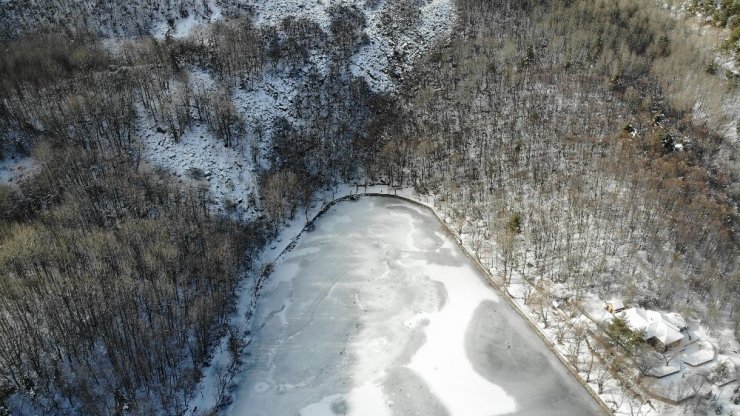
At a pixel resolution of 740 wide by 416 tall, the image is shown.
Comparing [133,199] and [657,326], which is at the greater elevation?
[133,199]

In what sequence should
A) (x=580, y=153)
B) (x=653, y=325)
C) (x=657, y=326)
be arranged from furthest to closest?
(x=580, y=153) < (x=653, y=325) < (x=657, y=326)

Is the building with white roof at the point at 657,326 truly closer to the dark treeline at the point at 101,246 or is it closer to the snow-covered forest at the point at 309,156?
the snow-covered forest at the point at 309,156

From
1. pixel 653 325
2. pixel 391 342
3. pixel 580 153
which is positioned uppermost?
pixel 580 153

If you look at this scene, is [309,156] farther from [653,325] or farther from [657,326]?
[657,326]

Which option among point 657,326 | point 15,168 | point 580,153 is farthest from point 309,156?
point 657,326

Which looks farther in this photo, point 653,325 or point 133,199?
point 133,199

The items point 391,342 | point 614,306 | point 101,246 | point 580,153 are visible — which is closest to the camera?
point 101,246
